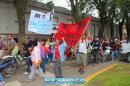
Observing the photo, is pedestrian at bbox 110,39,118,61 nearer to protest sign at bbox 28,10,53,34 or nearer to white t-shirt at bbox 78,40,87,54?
protest sign at bbox 28,10,53,34

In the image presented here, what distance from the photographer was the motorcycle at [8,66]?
1648cm

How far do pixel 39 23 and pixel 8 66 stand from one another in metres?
2.88

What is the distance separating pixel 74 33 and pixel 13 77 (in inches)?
230

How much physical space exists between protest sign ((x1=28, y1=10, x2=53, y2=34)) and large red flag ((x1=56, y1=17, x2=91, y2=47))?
1481 millimetres

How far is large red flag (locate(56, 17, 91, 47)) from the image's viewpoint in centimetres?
2077

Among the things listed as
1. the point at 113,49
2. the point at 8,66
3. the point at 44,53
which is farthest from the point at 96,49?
the point at 8,66

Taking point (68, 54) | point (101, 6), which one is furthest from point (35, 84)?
point (101, 6)

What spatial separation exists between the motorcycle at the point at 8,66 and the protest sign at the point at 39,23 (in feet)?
6.11

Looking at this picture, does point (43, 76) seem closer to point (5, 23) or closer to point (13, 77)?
point (13, 77)

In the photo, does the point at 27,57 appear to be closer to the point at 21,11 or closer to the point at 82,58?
the point at 82,58

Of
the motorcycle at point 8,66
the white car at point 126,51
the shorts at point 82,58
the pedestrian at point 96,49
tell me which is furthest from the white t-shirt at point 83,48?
the white car at point 126,51

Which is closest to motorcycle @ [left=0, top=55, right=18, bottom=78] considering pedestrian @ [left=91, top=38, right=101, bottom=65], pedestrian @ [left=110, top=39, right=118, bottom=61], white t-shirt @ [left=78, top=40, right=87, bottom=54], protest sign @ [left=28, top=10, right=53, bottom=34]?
protest sign @ [left=28, top=10, right=53, bottom=34]

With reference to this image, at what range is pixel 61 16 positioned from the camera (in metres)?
36.7

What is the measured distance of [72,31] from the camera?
22188 millimetres
